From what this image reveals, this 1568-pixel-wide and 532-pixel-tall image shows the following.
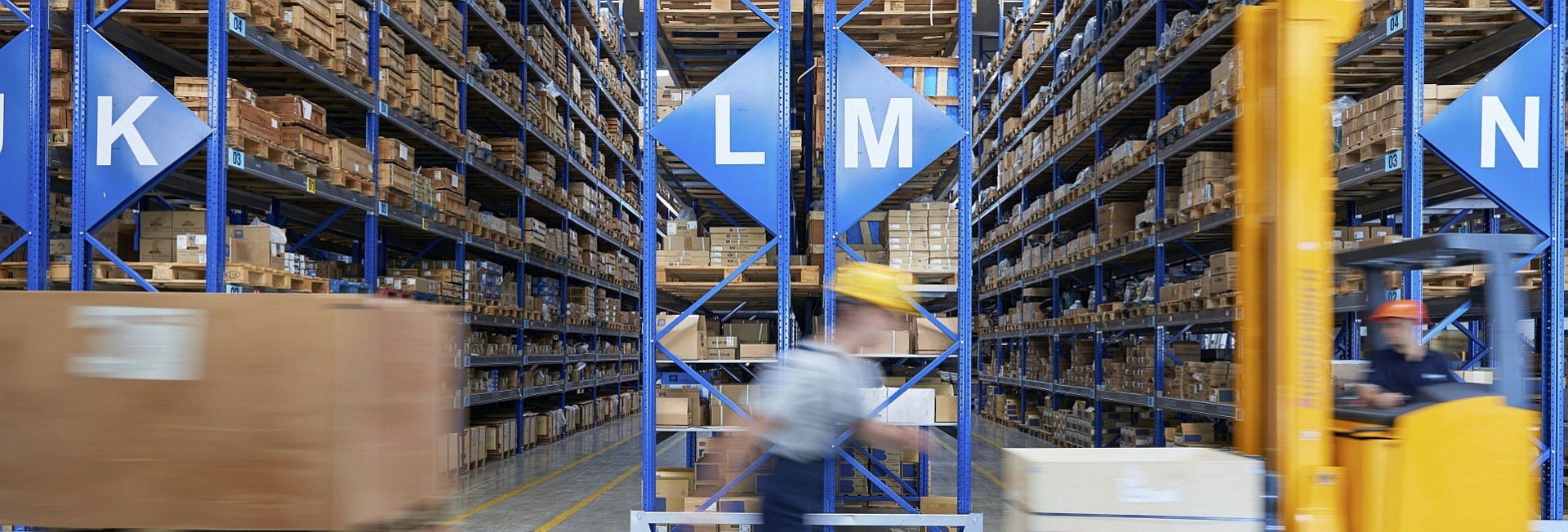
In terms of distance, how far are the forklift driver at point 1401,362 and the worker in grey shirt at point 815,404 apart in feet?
6.32

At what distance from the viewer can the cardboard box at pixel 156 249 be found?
785 centimetres

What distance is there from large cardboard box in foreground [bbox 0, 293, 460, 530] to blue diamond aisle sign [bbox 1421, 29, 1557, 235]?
6.60 metres

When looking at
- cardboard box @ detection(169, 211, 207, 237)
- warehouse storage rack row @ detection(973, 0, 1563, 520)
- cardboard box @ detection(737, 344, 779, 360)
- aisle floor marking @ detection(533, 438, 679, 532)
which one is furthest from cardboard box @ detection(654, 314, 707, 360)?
warehouse storage rack row @ detection(973, 0, 1563, 520)

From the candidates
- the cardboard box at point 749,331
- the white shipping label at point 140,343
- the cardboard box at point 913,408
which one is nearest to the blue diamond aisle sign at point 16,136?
the cardboard box at point 749,331

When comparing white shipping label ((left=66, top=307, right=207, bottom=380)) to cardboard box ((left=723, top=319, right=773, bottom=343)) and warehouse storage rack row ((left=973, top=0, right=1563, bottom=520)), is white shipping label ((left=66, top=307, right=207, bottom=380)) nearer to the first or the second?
warehouse storage rack row ((left=973, top=0, right=1563, bottom=520))

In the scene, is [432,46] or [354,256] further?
[354,256]

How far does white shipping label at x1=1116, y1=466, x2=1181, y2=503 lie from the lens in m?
3.80

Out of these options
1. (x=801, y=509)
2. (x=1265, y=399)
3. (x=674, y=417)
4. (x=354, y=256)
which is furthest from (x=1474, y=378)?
(x=354, y=256)

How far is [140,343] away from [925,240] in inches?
202

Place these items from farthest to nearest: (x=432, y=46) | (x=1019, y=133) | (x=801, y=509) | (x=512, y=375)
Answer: (x=1019, y=133), (x=512, y=375), (x=432, y=46), (x=801, y=509)

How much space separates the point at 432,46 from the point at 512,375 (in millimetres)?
4547

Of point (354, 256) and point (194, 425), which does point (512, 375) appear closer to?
point (354, 256)

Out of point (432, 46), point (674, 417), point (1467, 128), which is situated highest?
point (432, 46)

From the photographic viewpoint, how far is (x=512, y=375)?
13734 millimetres
